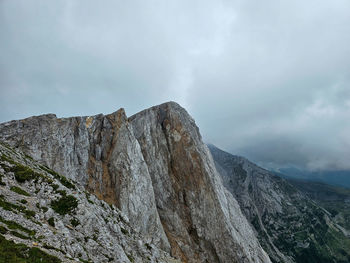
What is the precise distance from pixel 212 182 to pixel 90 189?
3635 centimetres

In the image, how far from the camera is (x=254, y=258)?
6300 centimetres

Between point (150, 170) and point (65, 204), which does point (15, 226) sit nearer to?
point (65, 204)

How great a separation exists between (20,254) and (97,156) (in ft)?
134

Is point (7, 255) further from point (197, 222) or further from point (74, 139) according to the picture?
point (197, 222)

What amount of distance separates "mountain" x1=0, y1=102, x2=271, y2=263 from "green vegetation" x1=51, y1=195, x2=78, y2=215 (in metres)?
15.1

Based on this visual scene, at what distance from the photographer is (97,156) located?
53.8m

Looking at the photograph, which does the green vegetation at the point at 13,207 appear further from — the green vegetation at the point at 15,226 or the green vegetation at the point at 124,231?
the green vegetation at the point at 124,231

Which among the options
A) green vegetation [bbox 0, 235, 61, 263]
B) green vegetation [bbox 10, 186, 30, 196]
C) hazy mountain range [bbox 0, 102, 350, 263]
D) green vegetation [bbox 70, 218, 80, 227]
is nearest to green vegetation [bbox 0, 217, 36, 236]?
hazy mountain range [bbox 0, 102, 350, 263]

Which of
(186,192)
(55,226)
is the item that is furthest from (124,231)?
(186,192)

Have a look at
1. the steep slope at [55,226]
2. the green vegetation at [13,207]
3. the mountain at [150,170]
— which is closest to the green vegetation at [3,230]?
the steep slope at [55,226]

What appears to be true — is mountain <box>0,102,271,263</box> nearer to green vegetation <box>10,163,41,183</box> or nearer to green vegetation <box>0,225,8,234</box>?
green vegetation <box>10,163,41,183</box>

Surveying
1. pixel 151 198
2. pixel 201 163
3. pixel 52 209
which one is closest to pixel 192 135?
pixel 201 163

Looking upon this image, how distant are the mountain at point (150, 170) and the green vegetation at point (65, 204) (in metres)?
15.1

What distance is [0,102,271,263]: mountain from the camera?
157 ft
